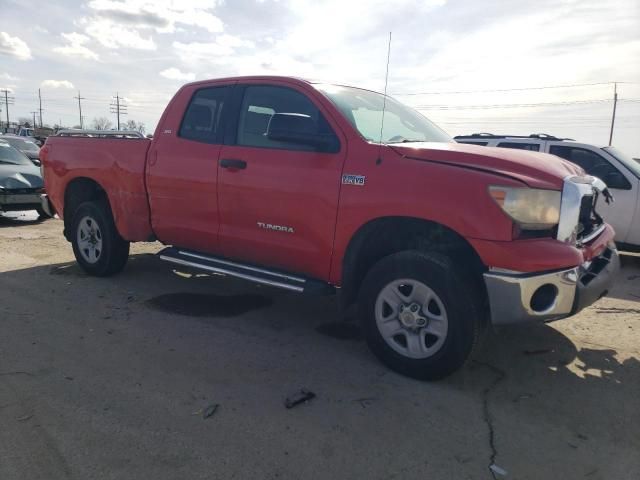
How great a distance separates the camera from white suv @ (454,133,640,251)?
23.5ft

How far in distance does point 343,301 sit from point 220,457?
1514mm

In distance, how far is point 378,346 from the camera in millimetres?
3580

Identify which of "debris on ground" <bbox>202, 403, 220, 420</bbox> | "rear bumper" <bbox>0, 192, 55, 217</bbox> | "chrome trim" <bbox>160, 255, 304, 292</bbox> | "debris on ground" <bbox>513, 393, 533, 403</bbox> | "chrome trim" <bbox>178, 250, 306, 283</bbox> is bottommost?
"debris on ground" <bbox>202, 403, 220, 420</bbox>

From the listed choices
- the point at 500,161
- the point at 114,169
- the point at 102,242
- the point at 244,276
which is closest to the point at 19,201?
the point at 102,242

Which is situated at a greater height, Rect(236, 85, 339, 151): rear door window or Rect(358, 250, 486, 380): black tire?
Rect(236, 85, 339, 151): rear door window

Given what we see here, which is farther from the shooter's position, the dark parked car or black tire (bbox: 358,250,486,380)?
the dark parked car

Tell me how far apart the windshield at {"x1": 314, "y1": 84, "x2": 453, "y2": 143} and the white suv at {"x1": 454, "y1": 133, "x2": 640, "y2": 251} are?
386 centimetres

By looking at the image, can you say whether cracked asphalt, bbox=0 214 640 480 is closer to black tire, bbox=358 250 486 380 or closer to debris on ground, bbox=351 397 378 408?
debris on ground, bbox=351 397 378 408

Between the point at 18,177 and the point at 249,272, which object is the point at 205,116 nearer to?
the point at 249,272

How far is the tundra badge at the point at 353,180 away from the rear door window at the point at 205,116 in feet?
4.71

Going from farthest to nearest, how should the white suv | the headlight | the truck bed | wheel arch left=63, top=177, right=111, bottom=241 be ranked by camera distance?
the white suv, wheel arch left=63, top=177, right=111, bottom=241, the truck bed, the headlight

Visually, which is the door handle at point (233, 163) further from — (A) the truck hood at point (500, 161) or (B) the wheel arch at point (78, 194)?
(B) the wheel arch at point (78, 194)

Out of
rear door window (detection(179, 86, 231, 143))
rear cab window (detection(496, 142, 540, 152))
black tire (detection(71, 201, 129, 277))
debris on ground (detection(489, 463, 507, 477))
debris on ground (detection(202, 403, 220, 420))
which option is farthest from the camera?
rear cab window (detection(496, 142, 540, 152))

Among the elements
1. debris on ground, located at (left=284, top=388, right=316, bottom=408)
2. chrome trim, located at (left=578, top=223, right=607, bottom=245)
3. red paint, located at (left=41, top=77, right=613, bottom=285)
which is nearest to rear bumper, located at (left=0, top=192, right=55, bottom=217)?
red paint, located at (left=41, top=77, right=613, bottom=285)
